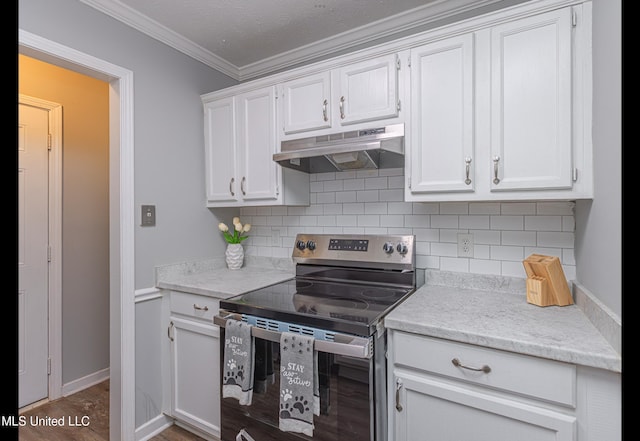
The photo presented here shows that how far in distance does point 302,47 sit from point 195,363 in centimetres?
220

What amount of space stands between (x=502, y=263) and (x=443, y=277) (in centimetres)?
31

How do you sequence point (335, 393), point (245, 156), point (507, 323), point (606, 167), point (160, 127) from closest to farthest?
point (606, 167) → point (507, 323) → point (335, 393) → point (160, 127) → point (245, 156)

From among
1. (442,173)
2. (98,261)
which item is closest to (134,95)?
(98,261)

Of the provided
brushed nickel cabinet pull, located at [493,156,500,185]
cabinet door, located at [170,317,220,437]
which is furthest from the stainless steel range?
brushed nickel cabinet pull, located at [493,156,500,185]

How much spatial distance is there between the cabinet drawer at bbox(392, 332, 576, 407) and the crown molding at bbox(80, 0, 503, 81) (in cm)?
178

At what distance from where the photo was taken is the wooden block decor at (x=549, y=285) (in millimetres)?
1391

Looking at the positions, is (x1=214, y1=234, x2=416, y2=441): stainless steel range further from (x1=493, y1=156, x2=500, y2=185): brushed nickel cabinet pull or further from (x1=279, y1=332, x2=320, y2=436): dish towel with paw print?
(x1=493, y1=156, x2=500, y2=185): brushed nickel cabinet pull

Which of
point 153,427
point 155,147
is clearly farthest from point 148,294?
point 155,147

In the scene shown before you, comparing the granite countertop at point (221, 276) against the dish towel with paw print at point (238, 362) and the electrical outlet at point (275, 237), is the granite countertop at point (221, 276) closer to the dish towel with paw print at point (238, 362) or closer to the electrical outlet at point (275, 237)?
the electrical outlet at point (275, 237)

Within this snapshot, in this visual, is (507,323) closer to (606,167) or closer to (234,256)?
(606,167)

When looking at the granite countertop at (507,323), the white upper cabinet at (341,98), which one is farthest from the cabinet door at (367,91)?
the granite countertop at (507,323)

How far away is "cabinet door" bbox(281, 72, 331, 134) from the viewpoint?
1.87m

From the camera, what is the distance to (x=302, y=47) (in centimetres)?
232

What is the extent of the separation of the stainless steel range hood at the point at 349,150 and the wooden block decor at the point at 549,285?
82 centimetres
